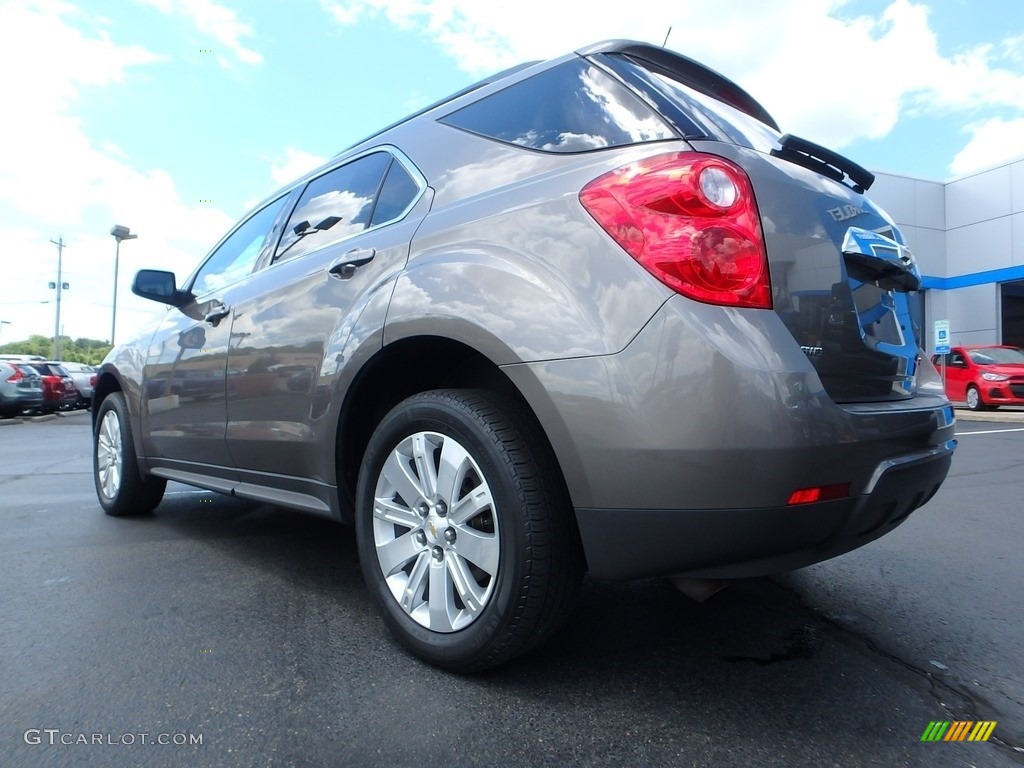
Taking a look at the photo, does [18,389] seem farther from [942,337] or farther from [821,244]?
[942,337]

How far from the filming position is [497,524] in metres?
1.98

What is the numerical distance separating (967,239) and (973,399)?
11089 mm

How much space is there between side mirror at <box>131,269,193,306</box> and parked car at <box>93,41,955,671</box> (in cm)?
150

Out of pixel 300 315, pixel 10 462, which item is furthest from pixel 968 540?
pixel 10 462

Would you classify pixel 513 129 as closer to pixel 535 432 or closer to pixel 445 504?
pixel 535 432

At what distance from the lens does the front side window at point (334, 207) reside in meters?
2.90

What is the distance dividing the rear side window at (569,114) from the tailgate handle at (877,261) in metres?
0.60

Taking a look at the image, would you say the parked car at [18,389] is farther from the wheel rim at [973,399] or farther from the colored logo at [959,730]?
the wheel rim at [973,399]

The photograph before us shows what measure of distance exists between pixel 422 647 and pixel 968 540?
313 cm

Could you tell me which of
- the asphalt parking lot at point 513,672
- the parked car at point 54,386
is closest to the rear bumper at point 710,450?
the asphalt parking lot at point 513,672

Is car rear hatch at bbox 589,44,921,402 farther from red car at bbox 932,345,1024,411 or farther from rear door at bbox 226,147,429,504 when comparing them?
red car at bbox 932,345,1024,411

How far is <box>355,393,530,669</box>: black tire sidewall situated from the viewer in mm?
1928

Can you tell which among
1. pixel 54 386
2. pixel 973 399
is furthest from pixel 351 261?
pixel 54 386

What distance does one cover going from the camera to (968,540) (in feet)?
12.7
